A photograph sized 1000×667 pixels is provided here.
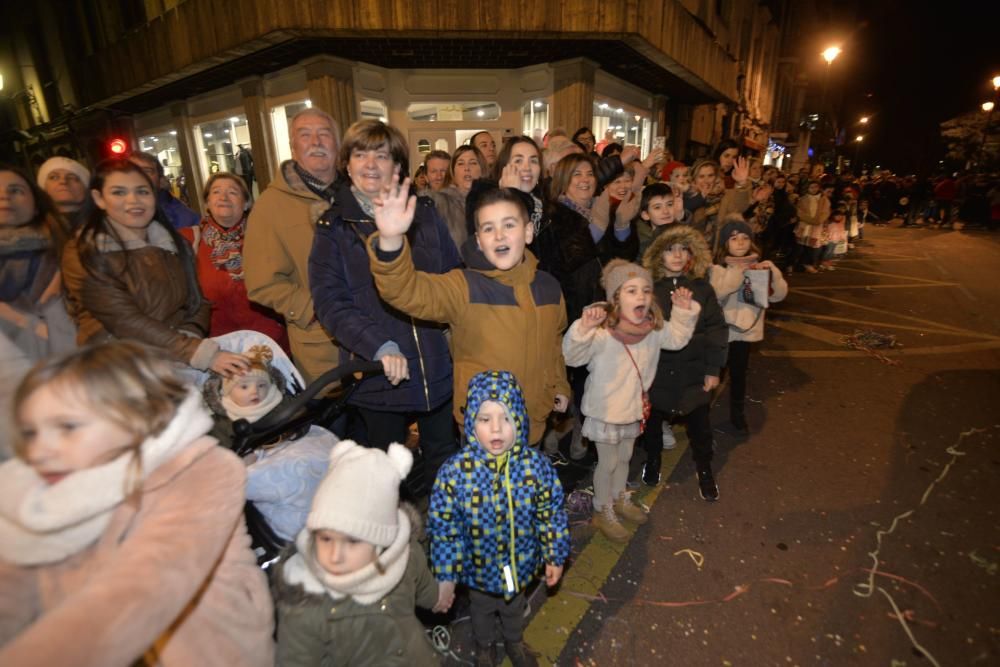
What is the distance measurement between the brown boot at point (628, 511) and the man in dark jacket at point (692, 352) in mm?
553

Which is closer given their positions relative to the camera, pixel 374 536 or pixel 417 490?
pixel 374 536

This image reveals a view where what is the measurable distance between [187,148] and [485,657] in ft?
56.5

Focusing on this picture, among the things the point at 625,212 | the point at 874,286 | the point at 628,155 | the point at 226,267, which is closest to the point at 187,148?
the point at 226,267

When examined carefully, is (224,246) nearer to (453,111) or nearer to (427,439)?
(427,439)

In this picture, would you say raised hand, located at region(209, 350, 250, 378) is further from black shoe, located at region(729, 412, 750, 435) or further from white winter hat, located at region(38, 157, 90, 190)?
black shoe, located at region(729, 412, 750, 435)

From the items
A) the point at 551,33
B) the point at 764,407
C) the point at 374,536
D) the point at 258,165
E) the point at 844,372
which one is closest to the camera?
the point at 374,536

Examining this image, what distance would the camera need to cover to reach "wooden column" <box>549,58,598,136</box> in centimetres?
1072

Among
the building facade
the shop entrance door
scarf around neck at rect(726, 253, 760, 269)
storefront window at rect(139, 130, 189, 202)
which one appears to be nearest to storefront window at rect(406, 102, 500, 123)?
the building facade

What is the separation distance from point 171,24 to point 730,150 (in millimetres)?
12588

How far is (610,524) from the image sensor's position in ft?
10.1

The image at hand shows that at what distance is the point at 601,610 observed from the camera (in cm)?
254

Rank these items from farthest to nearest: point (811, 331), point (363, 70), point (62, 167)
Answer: point (363, 70)
point (811, 331)
point (62, 167)

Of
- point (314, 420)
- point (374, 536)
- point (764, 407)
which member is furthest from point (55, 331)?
point (764, 407)

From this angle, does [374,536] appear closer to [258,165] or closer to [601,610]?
[601,610]
